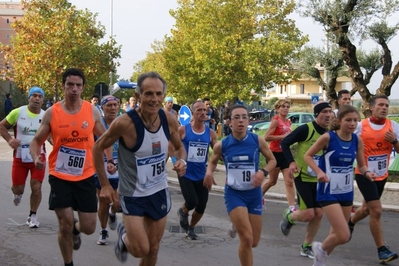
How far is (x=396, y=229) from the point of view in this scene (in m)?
9.59

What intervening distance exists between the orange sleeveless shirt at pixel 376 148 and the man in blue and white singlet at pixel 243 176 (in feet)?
5.78

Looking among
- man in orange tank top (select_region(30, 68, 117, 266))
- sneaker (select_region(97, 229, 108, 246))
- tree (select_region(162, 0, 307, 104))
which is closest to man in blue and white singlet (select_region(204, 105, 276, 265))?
man in orange tank top (select_region(30, 68, 117, 266))

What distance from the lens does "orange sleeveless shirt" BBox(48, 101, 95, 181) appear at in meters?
6.60

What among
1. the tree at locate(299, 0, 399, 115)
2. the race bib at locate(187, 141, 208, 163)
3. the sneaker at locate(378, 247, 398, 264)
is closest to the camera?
the sneaker at locate(378, 247, 398, 264)

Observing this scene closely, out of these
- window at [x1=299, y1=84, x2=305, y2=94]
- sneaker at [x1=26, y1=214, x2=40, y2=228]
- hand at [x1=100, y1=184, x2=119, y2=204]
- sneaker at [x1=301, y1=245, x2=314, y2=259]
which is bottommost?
sneaker at [x1=301, y1=245, x2=314, y2=259]

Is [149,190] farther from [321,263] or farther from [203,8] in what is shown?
[203,8]

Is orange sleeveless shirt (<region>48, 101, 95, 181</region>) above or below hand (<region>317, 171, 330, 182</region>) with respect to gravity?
above

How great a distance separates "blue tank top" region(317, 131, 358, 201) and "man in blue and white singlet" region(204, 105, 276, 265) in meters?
0.61

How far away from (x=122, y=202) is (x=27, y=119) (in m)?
4.19

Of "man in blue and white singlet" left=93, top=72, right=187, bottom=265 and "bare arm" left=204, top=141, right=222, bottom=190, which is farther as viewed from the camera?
"bare arm" left=204, top=141, right=222, bottom=190

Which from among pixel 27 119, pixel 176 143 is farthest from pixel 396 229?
pixel 27 119

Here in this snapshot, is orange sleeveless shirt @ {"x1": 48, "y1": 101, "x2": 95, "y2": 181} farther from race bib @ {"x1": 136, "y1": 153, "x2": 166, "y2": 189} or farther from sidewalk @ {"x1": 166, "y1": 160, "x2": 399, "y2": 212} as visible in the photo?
sidewalk @ {"x1": 166, "y1": 160, "x2": 399, "y2": 212}

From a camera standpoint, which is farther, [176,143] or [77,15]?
[77,15]

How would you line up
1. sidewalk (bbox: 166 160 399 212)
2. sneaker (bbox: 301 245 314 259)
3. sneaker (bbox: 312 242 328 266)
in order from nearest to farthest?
1. sneaker (bbox: 312 242 328 266)
2. sneaker (bbox: 301 245 314 259)
3. sidewalk (bbox: 166 160 399 212)
